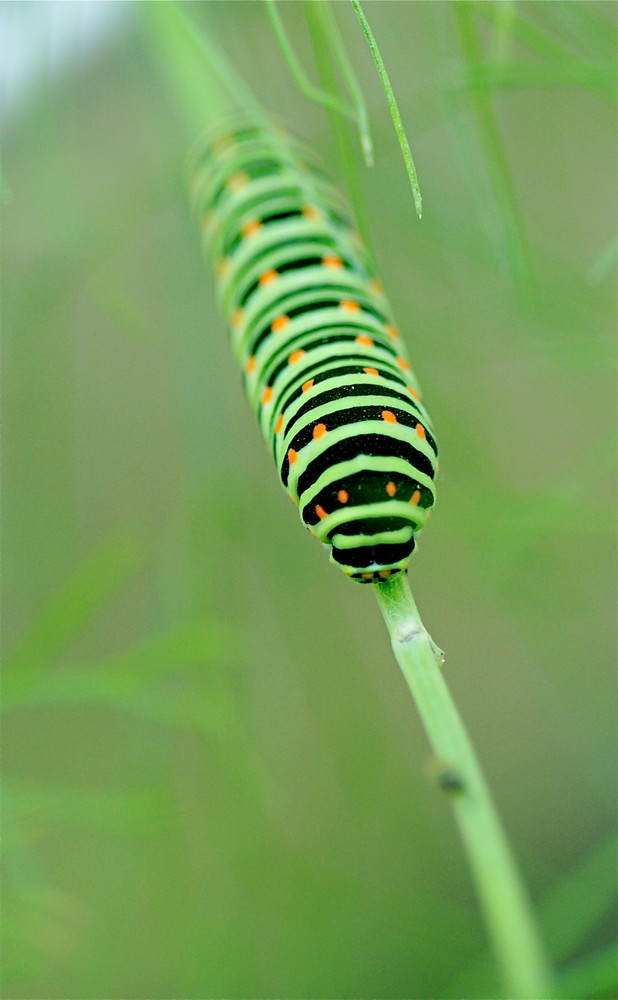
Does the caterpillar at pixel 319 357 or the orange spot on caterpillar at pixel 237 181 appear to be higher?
the orange spot on caterpillar at pixel 237 181

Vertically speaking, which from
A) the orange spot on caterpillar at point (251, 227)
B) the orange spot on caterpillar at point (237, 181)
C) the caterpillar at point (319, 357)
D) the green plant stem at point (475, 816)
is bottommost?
the green plant stem at point (475, 816)

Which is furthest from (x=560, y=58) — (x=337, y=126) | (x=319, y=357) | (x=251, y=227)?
(x=319, y=357)

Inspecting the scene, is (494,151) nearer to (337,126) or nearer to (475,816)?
(337,126)

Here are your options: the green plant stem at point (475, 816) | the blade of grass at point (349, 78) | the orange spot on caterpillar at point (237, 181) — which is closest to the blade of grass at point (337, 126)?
the blade of grass at point (349, 78)

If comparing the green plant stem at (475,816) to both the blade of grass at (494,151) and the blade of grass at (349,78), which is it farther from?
the blade of grass at (494,151)

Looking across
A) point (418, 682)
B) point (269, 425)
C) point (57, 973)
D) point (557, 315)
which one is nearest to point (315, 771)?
point (57, 973)

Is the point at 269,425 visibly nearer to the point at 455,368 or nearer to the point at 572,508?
the point at 572,508
